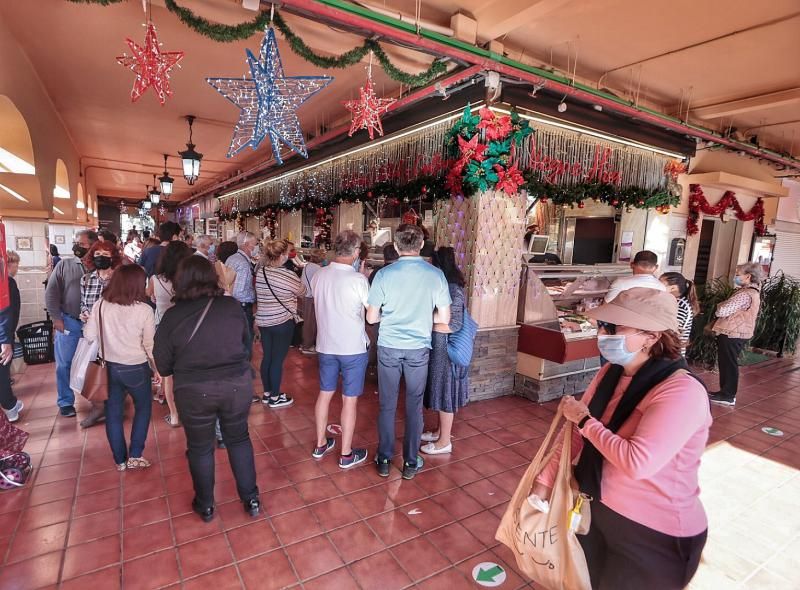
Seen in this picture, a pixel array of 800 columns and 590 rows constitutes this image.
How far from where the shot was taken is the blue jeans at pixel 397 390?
3076 millimetres

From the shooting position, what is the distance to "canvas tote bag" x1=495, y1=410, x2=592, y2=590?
1.56 metres

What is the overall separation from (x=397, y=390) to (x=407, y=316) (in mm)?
600

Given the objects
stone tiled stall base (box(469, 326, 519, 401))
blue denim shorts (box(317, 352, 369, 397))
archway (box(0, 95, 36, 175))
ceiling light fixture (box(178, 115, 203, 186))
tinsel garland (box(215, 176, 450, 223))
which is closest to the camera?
blue denim shorts (box(317, 352, 369, 397))

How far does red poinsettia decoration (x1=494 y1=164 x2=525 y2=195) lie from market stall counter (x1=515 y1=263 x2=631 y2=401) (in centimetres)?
104

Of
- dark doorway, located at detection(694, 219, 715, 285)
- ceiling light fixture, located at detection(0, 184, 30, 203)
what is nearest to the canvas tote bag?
ceiling light fixture, located at detection(0, 184, 30, 203)

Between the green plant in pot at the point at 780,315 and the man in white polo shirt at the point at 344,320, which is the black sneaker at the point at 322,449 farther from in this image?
the green plant in pot at the point at 780,315

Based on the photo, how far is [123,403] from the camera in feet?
10.1

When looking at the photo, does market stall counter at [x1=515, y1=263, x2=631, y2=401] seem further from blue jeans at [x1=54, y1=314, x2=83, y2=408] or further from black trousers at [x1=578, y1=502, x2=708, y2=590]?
blue jeans at [x1=54, y1=314, x2=83, y2=408]

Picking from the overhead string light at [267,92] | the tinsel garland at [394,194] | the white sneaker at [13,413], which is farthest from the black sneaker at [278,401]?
the tinsel garland at [394,194]

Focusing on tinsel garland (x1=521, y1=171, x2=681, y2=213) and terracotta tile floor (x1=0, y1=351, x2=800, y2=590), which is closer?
terracotta tile floor (x1=0, y1=351, x2=800, y2=590)

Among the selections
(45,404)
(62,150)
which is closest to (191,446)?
(45,404)

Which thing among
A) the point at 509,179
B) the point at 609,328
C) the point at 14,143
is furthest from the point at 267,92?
the point at 14,143

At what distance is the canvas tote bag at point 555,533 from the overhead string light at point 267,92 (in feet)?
9.19

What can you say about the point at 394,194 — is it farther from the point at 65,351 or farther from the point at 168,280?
the point at 65,351
